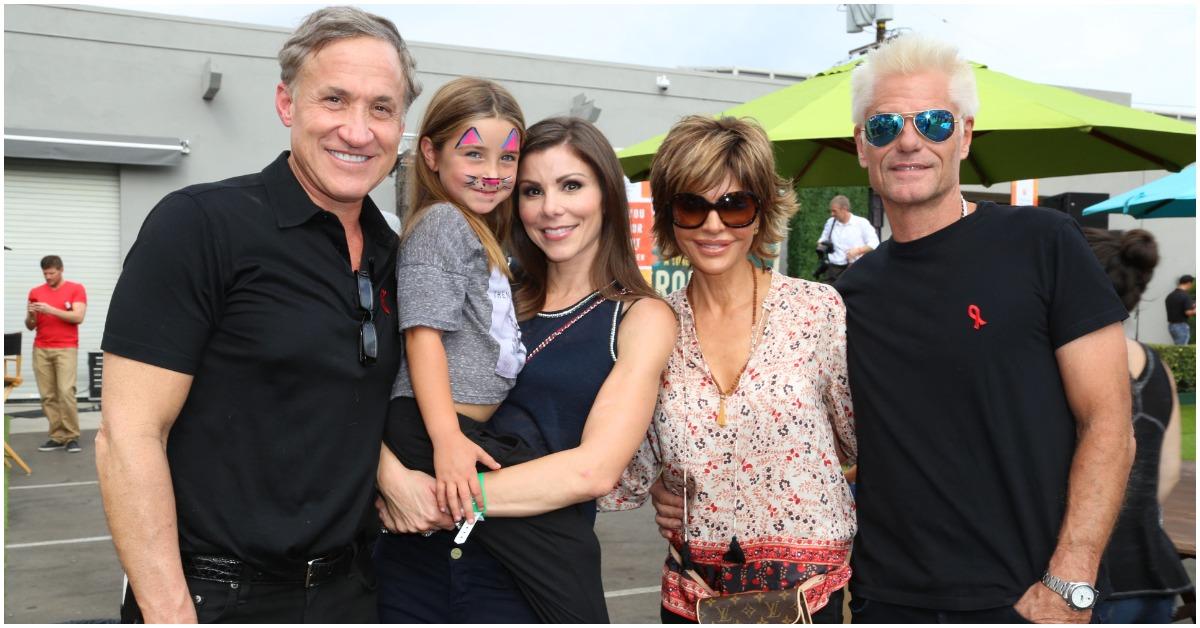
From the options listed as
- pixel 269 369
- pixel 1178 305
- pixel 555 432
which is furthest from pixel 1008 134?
pixel 1178 305

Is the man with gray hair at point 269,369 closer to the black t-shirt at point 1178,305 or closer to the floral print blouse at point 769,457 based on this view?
the floral print blouse at point 769,457

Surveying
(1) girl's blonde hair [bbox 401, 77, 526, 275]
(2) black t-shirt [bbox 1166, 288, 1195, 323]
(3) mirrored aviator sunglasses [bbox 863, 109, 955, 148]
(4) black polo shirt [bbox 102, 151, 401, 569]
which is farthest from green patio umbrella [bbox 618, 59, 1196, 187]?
(2) black t-shirt [bbox 1166, 288, 1195, 323]

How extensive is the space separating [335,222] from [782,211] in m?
1.34

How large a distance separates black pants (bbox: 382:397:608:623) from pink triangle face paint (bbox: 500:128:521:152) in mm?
752

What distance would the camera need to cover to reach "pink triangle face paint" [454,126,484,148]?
2.63 metres

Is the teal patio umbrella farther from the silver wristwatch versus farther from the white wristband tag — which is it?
the white wristband tag

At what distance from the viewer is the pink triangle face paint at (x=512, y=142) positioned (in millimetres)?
2635

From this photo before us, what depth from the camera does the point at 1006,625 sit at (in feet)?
7.84

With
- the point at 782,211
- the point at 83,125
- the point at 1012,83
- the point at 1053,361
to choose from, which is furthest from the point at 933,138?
the point at 83,125

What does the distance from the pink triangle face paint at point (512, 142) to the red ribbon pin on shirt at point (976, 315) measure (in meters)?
1.29

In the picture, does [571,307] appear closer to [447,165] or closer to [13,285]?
[447,165]

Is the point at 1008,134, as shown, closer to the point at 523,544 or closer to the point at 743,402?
the point at 743,402

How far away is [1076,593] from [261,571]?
1933 millimetres

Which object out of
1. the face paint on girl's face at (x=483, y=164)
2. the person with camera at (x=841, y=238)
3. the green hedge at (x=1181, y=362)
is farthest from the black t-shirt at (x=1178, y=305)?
the face paint on girl's face at (x=483, y=164)
